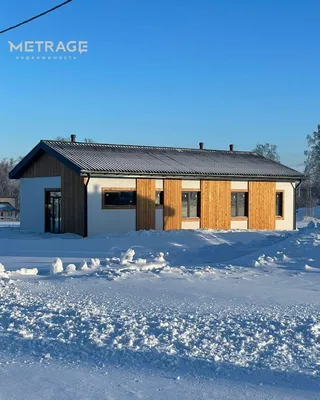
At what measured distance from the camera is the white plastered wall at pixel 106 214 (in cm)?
2434

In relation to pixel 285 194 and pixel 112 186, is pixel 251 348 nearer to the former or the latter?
pixel 112 186

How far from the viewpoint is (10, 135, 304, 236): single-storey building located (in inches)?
976

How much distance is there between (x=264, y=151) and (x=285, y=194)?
5438 centimetres

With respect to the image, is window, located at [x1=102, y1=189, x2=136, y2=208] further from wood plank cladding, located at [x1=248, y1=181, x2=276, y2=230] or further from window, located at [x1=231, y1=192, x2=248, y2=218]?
wood plank cladding, located at [x1=248, y1=181, x2=276, y2=230]

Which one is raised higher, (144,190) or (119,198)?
(144,190)

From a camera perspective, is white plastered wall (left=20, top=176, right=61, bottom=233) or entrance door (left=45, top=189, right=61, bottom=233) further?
white plastered wall (left=20, top=176, right=61, bottom=233)

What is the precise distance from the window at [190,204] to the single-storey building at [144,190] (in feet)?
0.16

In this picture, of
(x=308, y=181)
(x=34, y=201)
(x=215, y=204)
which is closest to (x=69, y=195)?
(x=34, y=201)

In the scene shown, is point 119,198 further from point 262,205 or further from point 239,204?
point 262,205

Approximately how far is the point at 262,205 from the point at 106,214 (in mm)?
9155

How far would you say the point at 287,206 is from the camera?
1206 inches

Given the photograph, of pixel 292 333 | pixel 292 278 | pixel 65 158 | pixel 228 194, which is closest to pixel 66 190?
pixel 65 158

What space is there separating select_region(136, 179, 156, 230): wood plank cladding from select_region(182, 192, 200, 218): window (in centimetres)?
186

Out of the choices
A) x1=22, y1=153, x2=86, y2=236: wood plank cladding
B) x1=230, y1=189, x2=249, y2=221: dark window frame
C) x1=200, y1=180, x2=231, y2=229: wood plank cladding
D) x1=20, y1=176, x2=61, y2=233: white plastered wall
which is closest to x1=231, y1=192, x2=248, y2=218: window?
x1=230, y1=189, x2=249, y2=221: dark window frame
